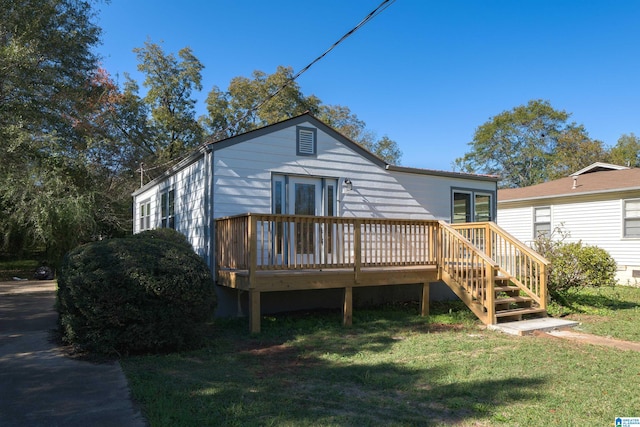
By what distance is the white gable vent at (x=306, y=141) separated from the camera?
28.9 feet

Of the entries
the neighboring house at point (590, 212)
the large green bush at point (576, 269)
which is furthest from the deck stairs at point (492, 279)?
the neighboring house at point (590, 212)

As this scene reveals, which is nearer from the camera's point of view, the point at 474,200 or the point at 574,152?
the point at 474,200

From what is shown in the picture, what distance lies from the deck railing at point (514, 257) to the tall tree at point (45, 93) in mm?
8404

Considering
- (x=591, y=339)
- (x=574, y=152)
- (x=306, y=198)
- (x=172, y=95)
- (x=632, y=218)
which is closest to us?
(x=591, y=339)

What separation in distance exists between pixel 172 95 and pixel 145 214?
13.4 metres

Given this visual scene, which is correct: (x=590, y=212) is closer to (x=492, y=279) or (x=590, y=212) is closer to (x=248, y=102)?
(x=492, y=279)

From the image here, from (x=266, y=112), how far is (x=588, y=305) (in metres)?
20.1

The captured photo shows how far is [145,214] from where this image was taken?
13914mm

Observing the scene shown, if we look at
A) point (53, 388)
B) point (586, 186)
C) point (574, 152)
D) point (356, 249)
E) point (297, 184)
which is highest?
point (574, 152)

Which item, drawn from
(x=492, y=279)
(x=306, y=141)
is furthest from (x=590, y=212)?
(x=306, y=141)

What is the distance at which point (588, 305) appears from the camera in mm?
9344

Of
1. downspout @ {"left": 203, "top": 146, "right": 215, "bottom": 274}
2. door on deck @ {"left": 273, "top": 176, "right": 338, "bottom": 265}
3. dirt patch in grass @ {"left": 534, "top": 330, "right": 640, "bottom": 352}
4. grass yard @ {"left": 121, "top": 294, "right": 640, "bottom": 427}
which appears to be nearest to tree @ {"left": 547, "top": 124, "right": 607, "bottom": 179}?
door on deck @ {"left": 273, "top": 176, "right": 338, "bottom": 265}

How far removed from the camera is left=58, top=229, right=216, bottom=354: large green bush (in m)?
5.34

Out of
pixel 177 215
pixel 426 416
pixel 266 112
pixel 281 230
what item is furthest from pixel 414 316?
pixel 266 112
